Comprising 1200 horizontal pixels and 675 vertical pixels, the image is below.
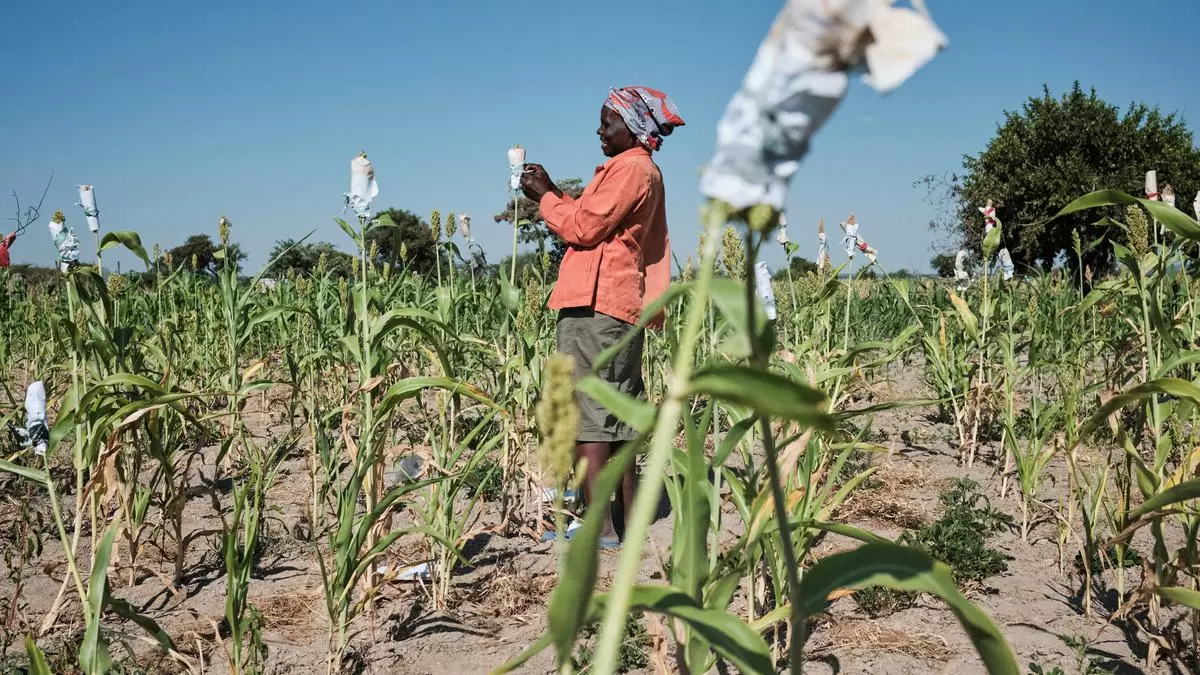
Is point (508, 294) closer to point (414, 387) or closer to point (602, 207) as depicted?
point (602, 207)

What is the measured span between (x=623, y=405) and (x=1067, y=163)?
22452 mm

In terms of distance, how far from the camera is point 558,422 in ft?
2.22

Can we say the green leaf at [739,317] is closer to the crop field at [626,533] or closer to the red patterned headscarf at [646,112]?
the crop field at [626,533]

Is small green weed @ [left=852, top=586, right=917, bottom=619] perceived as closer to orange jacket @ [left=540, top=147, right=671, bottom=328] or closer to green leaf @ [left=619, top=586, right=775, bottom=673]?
orange jacket @ [left=540, top=147, right=671, bottom=328]

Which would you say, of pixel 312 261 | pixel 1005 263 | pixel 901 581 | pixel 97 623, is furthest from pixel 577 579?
pixel 312 261

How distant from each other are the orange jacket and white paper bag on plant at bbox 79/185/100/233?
55.9 inches

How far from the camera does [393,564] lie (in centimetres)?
232

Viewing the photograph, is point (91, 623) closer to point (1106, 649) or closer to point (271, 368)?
point (1106, 649)

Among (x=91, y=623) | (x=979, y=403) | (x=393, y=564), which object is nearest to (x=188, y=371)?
(x=393, y=564)

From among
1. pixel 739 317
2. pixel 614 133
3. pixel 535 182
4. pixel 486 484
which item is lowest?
pixel 486 484

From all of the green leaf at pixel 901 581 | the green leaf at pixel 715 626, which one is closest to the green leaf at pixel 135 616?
the green leaf at pixel 715 626

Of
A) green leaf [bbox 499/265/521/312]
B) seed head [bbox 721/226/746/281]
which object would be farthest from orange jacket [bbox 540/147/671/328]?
seed head [bbox 721/226/746/281]

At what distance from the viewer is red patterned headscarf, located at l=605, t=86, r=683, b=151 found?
2.94 meters

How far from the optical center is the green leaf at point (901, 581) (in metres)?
0.69
